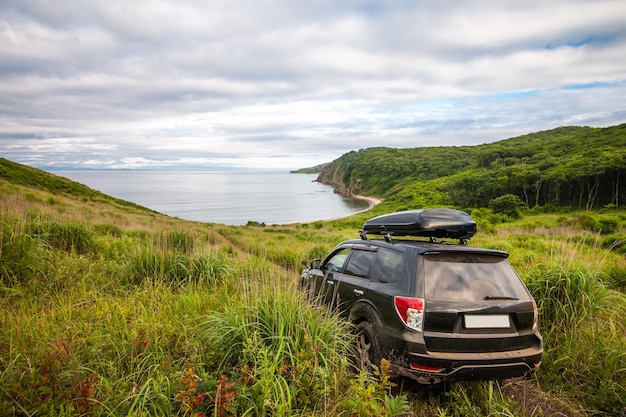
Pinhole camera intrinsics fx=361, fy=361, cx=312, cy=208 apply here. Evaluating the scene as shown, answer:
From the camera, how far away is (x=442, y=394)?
4066mm

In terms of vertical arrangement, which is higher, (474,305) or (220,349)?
(474,305)

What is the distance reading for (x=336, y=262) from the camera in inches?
237

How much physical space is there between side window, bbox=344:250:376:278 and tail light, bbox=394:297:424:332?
1038mm

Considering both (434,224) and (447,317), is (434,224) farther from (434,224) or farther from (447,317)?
(447,317)

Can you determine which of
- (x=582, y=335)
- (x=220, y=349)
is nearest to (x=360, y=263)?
(x=220, y=349)

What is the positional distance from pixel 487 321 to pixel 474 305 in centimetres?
21

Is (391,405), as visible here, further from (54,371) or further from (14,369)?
(14,369)

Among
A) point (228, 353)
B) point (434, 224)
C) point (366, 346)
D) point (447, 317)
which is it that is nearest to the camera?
point (228, 353)

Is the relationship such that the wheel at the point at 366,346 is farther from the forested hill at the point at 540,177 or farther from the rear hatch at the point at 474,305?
the forested hill at the point at 540,177

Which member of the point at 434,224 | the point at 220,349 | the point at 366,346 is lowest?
the point at 366,346

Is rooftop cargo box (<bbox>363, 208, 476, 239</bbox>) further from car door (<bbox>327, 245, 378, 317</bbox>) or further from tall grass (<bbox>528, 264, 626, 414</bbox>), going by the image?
tall grass (<bbox>528, 264, 626, 414</bbox>)

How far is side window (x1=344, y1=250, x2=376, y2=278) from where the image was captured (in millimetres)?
4848

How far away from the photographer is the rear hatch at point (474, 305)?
143 inches

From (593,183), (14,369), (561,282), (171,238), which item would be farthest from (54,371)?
(593,183)
